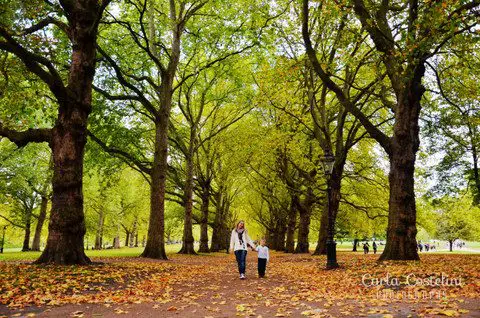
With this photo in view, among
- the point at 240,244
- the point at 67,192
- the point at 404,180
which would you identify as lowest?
the point at 240,244

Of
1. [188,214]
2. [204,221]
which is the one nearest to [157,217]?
[188,214]

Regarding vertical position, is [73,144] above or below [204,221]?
above

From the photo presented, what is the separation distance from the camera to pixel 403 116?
13484 millimetres

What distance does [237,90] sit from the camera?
2805cm

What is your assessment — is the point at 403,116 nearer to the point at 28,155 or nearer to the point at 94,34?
the point at 94,34

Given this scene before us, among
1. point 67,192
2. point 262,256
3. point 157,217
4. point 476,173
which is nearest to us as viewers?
point 67,192

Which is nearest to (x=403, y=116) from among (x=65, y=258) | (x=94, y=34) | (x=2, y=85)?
(x=94, y=34)

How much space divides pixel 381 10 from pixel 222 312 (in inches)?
480

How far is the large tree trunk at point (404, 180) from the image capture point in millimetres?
12914

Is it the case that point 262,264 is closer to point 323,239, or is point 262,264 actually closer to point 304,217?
point 323,239

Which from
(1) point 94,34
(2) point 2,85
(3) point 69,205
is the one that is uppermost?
(1) point 94,34

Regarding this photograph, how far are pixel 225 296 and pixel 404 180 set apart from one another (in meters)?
7.94

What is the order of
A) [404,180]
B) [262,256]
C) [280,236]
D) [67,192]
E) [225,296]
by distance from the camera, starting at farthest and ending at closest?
[280,236]
[404,180]
[262,256]
[67,192]
[225,296]

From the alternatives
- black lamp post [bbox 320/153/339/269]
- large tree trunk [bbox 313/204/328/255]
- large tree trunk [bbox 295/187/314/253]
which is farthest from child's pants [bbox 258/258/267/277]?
large tree trunk [bbox 295/187/314/253]
